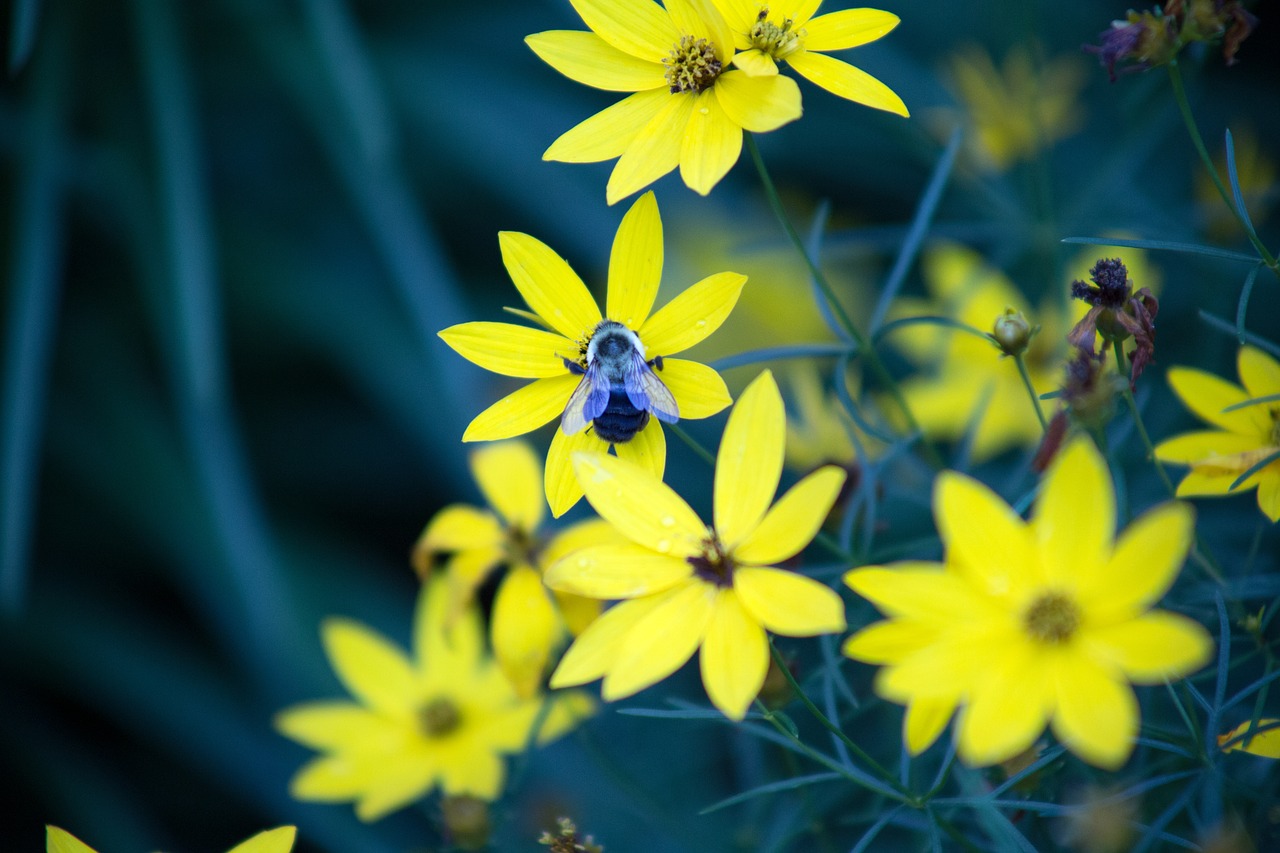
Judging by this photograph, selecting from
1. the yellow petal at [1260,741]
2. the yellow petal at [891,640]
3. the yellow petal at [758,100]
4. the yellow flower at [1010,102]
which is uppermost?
the yellow flower at [1010,102]

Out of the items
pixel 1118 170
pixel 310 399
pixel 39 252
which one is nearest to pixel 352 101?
pixel 39 252

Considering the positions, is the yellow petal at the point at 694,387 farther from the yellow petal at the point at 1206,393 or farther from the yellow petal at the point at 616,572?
the yellow petal at the point at 1206,393

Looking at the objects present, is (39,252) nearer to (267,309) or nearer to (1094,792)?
(267,309)

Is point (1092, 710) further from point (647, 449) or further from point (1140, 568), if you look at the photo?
point (647, 449)

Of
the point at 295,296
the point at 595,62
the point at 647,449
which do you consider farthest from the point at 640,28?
the point at 295,296

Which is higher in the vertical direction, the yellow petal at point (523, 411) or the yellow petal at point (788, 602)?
the yellow petal at point (523, 411)

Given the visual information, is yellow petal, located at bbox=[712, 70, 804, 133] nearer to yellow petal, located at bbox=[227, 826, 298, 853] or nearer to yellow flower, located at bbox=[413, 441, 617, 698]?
yellow flower, located at bbox=[413, 441, 617, 698]

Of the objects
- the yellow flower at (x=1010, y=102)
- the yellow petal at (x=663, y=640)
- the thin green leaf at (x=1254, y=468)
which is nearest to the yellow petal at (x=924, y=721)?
the yellow petal at (x=663, y=640)

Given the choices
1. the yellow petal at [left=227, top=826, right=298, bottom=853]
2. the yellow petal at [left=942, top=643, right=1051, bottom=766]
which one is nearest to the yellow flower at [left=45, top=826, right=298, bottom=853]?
the yellow petal at [left=227, top=826, right=298, bottom=853]
